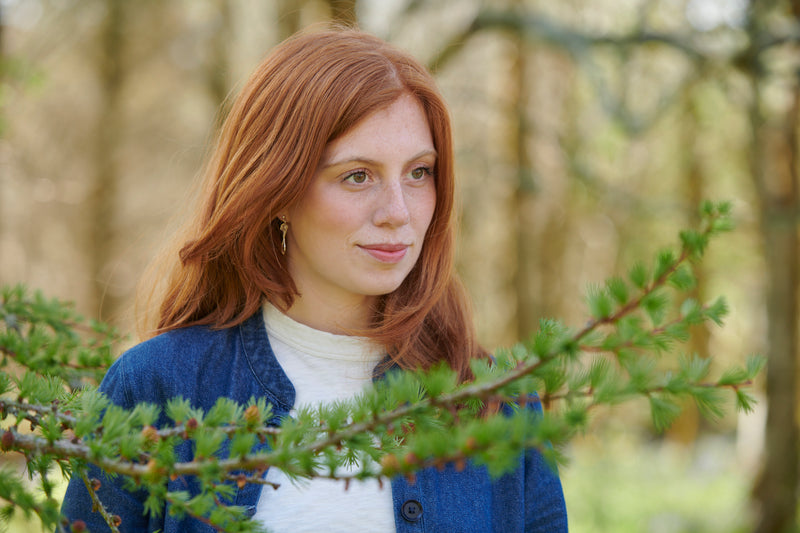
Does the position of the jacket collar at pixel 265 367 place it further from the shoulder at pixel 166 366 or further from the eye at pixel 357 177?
the eye at pixel 357 177

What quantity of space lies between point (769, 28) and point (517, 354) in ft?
16.8

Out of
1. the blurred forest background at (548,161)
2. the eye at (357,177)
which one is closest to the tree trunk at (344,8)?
the blurred forest background at (548,161)

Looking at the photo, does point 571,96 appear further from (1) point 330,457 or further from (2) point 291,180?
(1) point 330,457

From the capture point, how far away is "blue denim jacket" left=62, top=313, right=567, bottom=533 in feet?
5.35

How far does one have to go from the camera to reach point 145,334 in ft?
6.54

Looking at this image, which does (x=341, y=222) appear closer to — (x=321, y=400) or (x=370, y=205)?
(x=370, y=205)

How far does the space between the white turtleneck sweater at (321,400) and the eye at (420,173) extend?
1.43ft

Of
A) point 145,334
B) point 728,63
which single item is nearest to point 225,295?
point 145,334

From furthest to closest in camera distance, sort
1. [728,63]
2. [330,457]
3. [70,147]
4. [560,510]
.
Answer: [70,147] < [728,63] < [560,510] < [330,457]

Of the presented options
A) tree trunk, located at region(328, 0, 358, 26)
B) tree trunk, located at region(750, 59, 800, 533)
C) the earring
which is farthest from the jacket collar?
tree trunk, located at region(750, 59, 800, 533)

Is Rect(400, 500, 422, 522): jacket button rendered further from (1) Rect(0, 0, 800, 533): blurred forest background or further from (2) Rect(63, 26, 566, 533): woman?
(1) Rect(0, 0, 800, 533): blurred forest background

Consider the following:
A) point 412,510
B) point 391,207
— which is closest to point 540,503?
point 412,510

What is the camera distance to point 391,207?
69.1 inches

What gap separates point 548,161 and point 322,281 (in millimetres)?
10024
